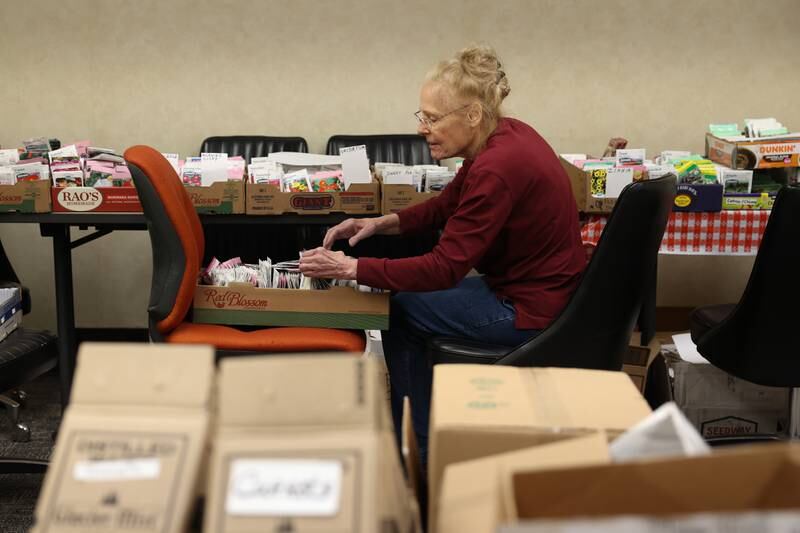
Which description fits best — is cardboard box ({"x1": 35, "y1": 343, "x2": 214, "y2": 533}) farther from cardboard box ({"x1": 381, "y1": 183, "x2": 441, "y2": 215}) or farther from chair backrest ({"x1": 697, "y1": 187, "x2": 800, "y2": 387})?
cardboard box ({"x1": 381, "y1": 183, "x2": 441, "y2": 215})

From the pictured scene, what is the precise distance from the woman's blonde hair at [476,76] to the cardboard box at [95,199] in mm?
1194

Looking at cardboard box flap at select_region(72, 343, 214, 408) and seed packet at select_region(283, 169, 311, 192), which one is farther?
seed packet at select_region(283, 169, 311, 192)

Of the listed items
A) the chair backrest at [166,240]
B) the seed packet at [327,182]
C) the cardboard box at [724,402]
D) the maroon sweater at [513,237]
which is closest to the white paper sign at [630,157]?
the cardboard box at [724,402]

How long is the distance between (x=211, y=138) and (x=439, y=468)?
3.20 metres

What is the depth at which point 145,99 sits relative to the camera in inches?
173

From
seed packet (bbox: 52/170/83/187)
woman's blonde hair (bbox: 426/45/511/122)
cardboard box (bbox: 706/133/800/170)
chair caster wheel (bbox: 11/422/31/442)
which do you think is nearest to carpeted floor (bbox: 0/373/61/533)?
chair caster wheel (bbox: 11/422/31/442)

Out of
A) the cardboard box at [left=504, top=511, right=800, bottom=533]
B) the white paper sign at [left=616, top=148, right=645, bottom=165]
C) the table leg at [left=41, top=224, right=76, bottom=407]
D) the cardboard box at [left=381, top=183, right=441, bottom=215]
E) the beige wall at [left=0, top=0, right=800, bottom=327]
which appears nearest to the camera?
the cardboard box at [left=504, top=511, right=800, bottom=533]

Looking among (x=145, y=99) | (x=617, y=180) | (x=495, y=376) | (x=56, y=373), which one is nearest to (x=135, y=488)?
(x=495, y=376)

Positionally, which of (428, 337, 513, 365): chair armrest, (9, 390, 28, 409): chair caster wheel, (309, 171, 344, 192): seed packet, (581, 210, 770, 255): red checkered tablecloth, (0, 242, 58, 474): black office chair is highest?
(309, 171, 344, 192): seed packet

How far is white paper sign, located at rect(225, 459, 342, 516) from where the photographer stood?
3.18ft

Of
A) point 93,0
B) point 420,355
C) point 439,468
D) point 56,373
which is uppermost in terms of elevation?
point 93,0

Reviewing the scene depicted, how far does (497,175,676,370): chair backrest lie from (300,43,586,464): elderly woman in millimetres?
154

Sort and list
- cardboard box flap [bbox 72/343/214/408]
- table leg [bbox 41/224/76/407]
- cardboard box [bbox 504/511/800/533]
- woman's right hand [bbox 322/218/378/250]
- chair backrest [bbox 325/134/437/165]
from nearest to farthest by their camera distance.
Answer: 1. cardboard box [bbox 504/511/800/533]
2. cardboard box flap [bbox 72/343/214/408]
3. woman's right hand [bbox 322/218/378/250]
4. table leg [bbox 41/224/76/407]
5. chair backrest [bbox 325/134/437/165]

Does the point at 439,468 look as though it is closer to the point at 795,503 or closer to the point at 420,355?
the point at 795,503
